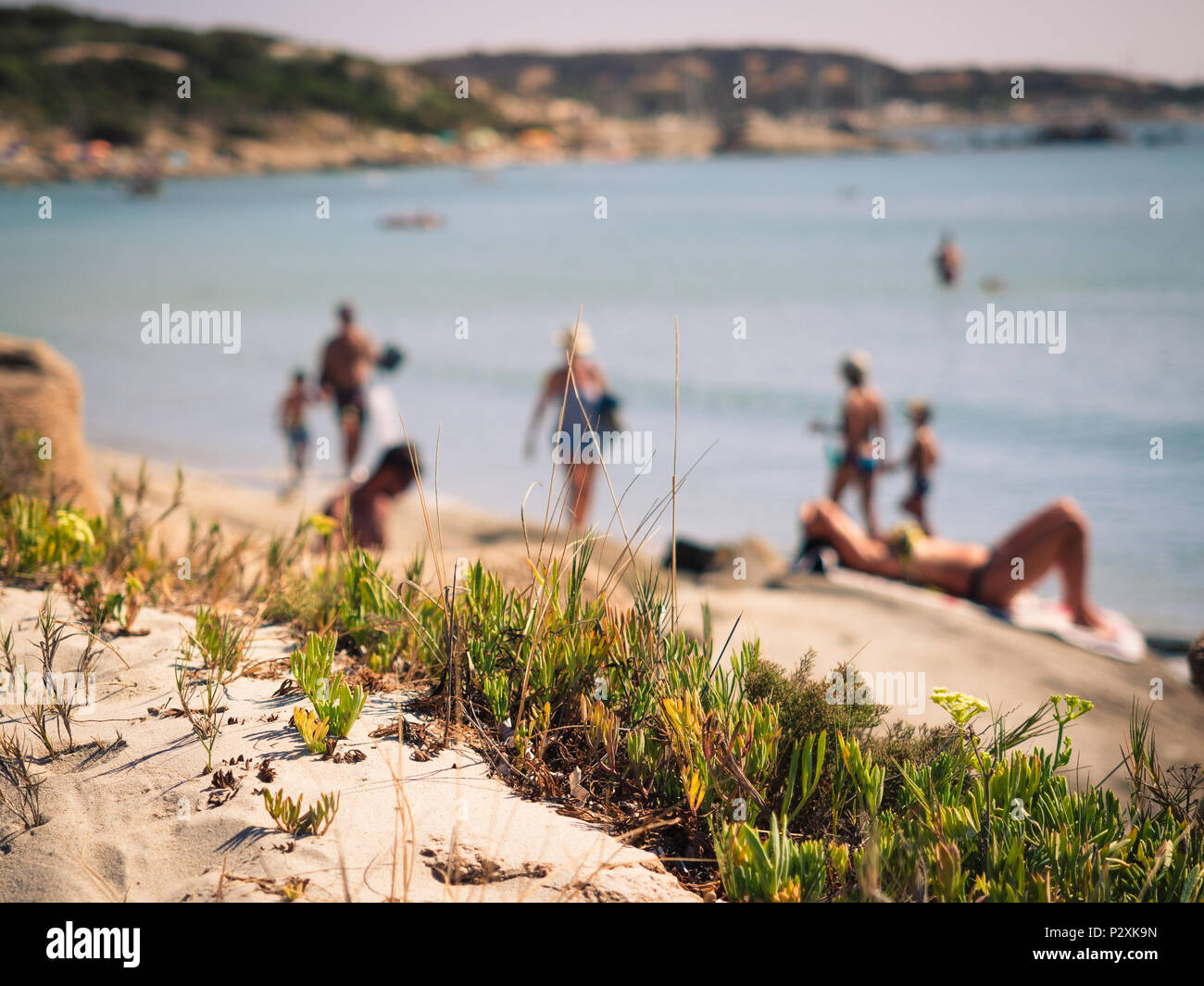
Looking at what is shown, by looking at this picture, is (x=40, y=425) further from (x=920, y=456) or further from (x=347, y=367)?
(x=920, y=456)

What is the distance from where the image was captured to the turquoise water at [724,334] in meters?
11.4

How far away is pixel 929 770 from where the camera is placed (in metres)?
2.29

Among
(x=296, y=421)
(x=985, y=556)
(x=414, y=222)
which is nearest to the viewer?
(x=985, y=556)

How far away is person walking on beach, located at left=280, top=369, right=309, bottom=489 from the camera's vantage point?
417 inches

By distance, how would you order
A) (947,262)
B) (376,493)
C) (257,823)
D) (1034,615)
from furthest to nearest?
(947,262)
(1034,615)
(376,493)
(257,823)

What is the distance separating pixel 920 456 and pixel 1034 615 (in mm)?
2554

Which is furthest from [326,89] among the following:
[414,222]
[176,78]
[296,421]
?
[296,421]

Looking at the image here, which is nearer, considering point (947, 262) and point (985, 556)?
point (985, 556)

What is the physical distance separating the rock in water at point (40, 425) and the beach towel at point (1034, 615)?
490 cm

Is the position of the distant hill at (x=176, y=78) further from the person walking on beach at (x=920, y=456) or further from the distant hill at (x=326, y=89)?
the person walking on beach at (x=920, y=456)

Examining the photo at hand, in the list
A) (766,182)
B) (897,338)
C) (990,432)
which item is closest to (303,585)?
(990,432)

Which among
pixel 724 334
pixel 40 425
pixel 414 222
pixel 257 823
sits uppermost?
pixel 414 222

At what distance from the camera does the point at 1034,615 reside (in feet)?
20.5
